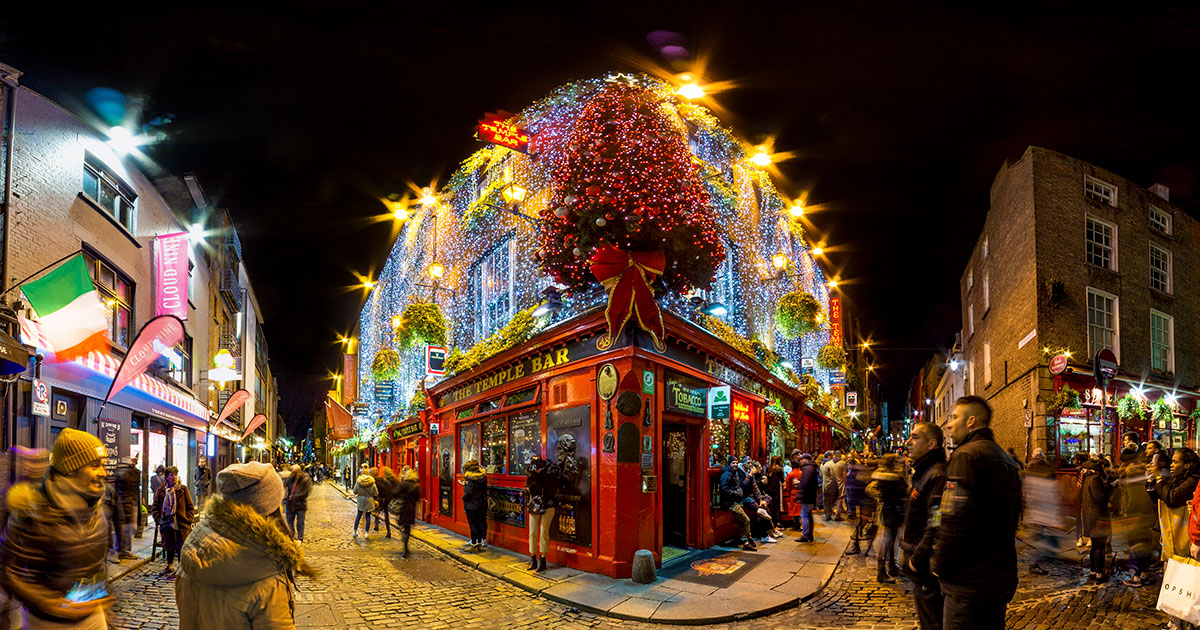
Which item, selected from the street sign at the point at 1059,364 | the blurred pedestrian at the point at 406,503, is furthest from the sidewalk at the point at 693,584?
the street sign at the point at 1059,364

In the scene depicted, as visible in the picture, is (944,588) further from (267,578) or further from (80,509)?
(80,509)

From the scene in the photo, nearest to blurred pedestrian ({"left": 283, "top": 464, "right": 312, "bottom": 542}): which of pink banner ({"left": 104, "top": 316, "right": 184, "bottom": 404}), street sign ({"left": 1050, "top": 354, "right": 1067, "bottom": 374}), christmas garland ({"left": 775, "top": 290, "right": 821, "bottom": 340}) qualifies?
pink banner ({"left": 104, "top": 316, "right": 184, "bottom": 404})

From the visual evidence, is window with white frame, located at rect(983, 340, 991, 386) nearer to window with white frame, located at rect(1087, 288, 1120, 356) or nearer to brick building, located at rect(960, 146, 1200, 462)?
brick building, located at rect(960, 146, 1200, 462)

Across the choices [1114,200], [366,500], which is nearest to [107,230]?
[366,500]

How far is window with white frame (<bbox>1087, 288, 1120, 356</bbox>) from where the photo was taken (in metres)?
20.0

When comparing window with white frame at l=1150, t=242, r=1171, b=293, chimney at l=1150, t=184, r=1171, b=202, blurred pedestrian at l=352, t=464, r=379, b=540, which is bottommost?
blurred pedestrian at l=352, t=464, r=379, b=540

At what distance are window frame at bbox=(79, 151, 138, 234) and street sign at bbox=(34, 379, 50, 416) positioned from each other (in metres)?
4.50

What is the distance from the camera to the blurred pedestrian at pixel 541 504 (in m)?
10.7

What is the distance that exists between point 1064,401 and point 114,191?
25.6 metres

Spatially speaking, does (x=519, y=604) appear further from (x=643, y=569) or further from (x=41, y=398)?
(x=41, y=398)

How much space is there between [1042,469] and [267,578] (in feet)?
26.5

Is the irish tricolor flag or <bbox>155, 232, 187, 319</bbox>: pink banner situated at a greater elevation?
<bbox>155, 232, 187, 319</bbox>: pink banner

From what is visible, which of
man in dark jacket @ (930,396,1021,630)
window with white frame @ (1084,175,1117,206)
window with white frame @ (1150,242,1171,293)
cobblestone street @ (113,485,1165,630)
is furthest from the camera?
window with white frame @ (1150,242,1171,293)

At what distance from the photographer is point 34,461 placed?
14.3 feet
